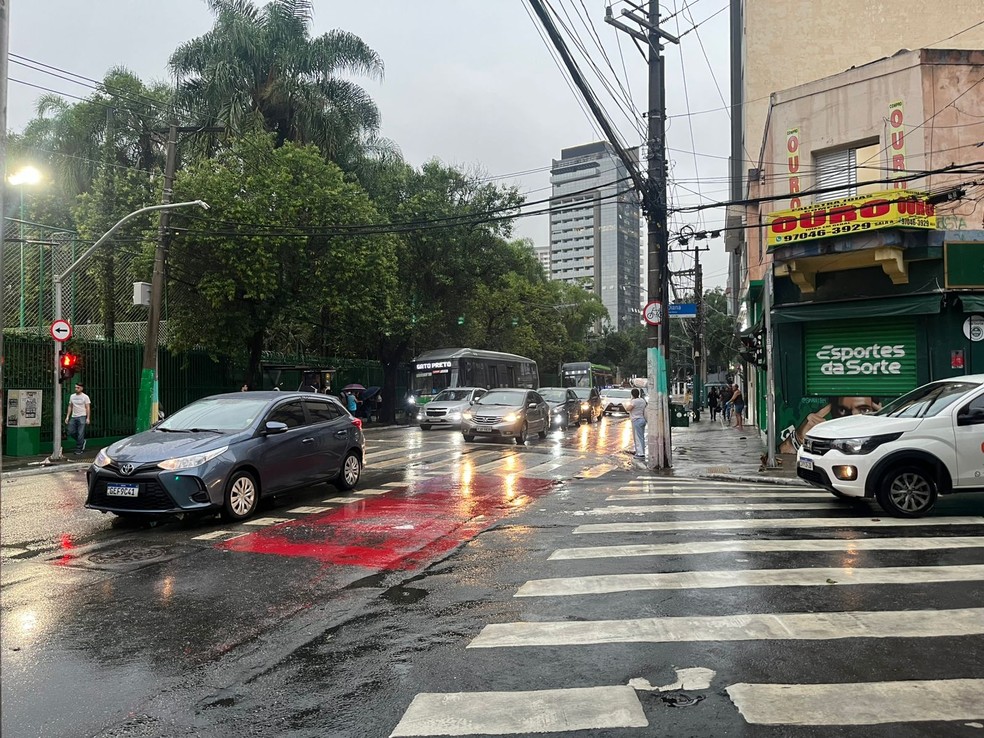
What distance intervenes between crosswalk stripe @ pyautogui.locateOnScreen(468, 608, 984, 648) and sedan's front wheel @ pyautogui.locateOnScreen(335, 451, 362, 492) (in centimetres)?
684

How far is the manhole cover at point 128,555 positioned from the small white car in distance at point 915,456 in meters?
7.85

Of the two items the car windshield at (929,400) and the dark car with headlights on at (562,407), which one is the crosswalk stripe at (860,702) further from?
the dark car with headlights on at (562,407)

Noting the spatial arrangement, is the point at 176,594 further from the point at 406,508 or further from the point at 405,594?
the point at 406,508

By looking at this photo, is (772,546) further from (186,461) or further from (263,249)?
(263,249)

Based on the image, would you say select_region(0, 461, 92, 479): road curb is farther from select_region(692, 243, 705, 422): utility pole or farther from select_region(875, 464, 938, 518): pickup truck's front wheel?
select_region(692, 243, 705, 422): utility pole

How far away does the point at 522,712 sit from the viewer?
3770 millimetres

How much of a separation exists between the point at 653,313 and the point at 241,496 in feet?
31.0

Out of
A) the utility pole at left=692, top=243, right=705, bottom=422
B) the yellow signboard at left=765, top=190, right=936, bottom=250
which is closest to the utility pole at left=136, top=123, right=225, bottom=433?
the yellow signboard at left=765, top=190, right=936, bottom=250

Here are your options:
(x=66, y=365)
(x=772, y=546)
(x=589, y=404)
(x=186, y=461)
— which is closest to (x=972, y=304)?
(x=772, y=546)

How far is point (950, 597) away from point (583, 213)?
169420mm

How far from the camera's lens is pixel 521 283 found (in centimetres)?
5419

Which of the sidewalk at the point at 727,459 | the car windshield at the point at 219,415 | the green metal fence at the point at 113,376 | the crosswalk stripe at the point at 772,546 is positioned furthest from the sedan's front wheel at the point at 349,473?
the green metal fence at the point at 113,376

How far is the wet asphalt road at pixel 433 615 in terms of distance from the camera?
384 cm

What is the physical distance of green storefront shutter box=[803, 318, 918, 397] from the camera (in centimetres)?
1548
